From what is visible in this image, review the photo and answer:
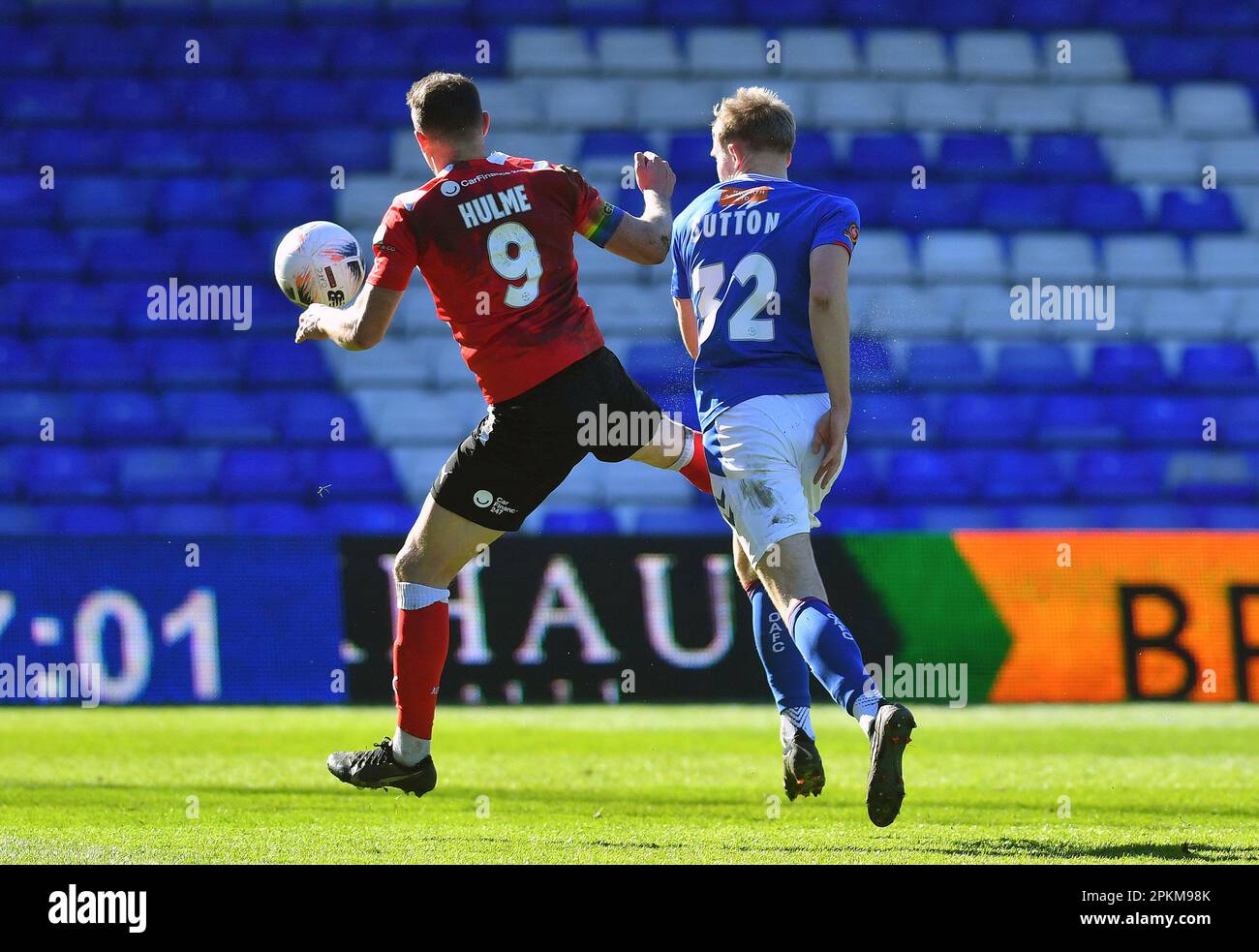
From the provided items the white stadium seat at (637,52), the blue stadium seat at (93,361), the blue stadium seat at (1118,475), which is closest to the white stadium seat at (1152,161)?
the blue stadium seat at (1118,475)

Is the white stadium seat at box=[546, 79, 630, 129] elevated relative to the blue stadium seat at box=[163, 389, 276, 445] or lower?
elevated

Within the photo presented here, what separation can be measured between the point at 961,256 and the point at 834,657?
21.4 feet

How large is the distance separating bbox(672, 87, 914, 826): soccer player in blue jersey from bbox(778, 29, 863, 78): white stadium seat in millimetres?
6293

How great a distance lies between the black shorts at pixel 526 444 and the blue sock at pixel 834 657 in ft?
2.30

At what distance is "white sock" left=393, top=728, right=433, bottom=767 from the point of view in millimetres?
4176

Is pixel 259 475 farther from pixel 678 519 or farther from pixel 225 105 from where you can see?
pixel 225 105

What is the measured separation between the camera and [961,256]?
983 centimetres

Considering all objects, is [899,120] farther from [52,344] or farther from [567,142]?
[52,344]

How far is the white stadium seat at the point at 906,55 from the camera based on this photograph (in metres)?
10.2

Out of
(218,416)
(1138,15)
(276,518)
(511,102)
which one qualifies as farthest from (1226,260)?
(218,416)

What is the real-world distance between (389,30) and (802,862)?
7.51 metres

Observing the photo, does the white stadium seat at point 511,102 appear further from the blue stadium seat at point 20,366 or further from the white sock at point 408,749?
the white sock at point 408,749

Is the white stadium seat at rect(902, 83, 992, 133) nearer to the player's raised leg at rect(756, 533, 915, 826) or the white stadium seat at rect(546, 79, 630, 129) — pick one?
the white stadium seat at rect(546, 79, 630, 129)

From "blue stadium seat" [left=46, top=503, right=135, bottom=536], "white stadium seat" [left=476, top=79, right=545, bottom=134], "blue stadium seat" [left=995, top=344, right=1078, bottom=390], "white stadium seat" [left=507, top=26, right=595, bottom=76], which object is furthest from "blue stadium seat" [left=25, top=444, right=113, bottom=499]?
"blue stadium seat" [left=995, top=344, right=1078, bottom=390]
